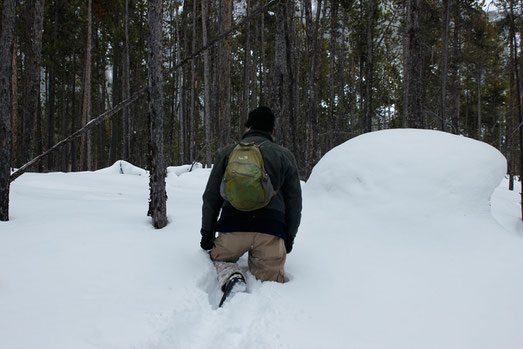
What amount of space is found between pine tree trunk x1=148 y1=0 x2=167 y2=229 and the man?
3.79 ft

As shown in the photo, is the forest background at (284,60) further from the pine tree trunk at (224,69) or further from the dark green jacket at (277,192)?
the dark green jacket at (277,192)

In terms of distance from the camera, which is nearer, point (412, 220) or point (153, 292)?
point (153, 292)

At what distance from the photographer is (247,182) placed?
2457mm

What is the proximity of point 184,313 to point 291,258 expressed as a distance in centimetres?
136

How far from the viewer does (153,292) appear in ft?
7.60

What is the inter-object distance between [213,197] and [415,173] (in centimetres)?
263

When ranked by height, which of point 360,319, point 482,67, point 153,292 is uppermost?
point 482,67

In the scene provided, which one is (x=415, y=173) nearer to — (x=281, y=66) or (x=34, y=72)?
(x=281, y=66)

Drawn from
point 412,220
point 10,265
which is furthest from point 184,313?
point 412,220

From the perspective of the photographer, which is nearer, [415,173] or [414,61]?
[415,173]

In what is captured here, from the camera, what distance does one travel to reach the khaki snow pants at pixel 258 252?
2.65 meters

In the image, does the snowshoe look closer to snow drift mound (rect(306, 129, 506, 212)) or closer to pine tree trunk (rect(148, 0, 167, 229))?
pine tree trunk (rect(148, 0, 167, 229))

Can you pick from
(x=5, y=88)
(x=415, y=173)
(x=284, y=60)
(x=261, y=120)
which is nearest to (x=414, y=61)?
(x=284, y=60)

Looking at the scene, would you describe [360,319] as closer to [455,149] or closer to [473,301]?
[473,301]
